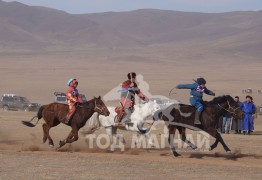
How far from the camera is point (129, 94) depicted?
60.7 feet

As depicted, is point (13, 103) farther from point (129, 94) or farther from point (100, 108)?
Result: point (100, 108)

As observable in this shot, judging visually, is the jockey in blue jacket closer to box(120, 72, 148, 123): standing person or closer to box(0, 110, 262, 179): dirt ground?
box(0, 110, 262, 179): dirt ground

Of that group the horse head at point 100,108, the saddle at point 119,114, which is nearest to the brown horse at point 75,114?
the horse head at point 100,108

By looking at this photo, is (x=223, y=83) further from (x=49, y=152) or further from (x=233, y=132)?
(x=49, y=152)

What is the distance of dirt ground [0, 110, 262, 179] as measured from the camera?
13218mm

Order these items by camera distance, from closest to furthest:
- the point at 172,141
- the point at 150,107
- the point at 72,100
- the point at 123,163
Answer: the point at 123,163
the point at 172,141
the point at 72,100
the point at 150,107

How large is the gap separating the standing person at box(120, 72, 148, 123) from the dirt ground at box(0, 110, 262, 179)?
41.2 inches

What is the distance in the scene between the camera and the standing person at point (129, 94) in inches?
725

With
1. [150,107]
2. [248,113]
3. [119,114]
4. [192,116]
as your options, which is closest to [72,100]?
[119,114]

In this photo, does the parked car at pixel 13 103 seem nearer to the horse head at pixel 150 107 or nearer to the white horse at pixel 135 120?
the white horse at pixel 135 120

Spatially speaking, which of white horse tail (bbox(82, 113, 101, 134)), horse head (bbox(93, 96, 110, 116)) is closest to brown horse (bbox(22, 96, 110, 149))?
horse head (bbox(93, 96, 110, 116))

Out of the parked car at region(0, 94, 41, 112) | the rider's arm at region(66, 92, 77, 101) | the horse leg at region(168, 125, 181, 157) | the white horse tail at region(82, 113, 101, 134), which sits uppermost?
the parked car at region(0, 94, 41, 112)

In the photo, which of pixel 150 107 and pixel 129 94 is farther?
pixel 150 107

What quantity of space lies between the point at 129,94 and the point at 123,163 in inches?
153
